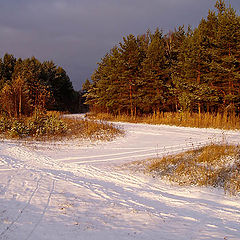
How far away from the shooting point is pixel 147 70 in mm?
23922

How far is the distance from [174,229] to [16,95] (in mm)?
18423

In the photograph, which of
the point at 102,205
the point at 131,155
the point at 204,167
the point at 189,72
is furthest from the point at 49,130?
the point at 189,72

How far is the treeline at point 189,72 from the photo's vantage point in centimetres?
1752

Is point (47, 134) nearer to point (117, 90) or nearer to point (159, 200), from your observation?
point (159, 200)

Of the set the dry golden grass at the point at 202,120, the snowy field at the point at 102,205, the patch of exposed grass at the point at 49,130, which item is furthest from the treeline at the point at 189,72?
the snowy field at the point at 102,205

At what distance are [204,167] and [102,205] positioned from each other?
12.4ft

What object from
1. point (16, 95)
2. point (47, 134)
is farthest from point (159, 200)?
point (16, 95)

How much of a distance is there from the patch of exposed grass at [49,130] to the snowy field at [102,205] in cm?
533

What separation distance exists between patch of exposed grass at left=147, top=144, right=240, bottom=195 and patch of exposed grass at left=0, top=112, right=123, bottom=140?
593 cm

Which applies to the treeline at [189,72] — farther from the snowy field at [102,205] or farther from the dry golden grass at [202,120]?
the snowy field at [102,205]

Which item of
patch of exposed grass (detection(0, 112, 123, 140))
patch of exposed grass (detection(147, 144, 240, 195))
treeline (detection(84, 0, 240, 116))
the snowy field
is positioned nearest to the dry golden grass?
treeline (detection(84, 0, 240, 116))

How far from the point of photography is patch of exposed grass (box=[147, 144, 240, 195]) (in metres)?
5.45

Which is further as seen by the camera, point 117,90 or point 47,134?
point 117,90

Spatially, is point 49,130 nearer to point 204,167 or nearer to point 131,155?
point 131,155
